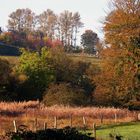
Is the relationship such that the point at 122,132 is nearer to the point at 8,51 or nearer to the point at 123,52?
the point at 123,52

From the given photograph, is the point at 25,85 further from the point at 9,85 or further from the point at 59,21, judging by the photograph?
the point at 59,21

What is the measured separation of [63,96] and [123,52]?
1097 cm

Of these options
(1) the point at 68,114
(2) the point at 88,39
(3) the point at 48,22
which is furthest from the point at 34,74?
(2) the point at 88,39

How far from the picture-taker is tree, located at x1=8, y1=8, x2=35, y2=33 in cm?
14488

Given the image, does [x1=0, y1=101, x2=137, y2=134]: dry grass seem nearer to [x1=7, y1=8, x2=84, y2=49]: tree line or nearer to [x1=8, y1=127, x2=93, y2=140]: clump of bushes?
[x1=8, y1=127, x2=93, y2=140]: clump of bushes

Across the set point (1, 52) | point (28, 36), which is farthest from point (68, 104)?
point (28, 36)

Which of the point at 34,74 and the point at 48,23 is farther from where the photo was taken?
the point at 48,23

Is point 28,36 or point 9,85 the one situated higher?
point 28,36

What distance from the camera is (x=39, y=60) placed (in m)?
83.8

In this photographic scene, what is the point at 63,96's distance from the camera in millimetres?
61062

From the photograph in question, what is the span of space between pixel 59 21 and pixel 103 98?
76.8 metres

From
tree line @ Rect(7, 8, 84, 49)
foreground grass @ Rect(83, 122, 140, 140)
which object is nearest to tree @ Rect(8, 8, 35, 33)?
tree line @ Rect(7, 8, 84, 49)

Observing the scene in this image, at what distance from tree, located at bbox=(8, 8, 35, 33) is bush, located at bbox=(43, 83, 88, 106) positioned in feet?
267

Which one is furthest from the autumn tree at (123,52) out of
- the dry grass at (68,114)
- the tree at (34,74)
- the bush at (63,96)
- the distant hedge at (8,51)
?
the distant hedge at (8,51)
